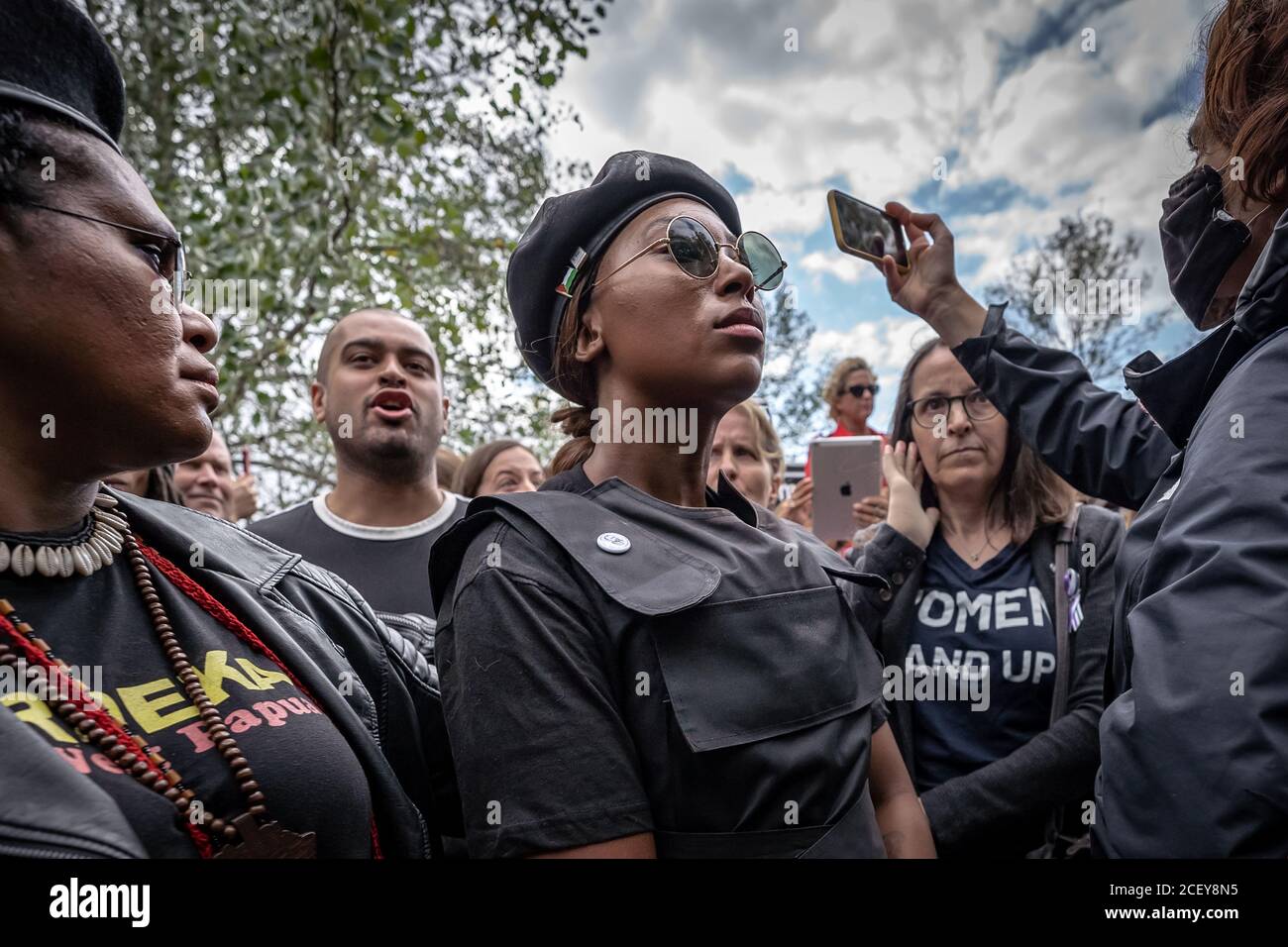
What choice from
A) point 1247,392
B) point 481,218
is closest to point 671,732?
point 1247,392

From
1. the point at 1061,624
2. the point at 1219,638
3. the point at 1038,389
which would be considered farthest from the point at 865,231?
the point at 1219,638

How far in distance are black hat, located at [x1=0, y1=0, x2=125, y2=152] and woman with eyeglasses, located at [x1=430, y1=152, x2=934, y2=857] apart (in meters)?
0.81

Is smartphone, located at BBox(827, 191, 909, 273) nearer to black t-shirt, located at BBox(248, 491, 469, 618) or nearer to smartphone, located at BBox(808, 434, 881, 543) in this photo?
smartphone, located at BBox(808, 434, 881, 543)

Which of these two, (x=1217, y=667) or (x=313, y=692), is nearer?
(x=1217, y=667)

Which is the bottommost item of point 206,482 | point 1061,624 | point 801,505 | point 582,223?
point 1061,624

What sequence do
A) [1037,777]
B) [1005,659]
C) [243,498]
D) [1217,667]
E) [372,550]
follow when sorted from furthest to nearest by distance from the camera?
[243,498] < [372,550] < [1005,659] < [1037,777] < [1217,667]

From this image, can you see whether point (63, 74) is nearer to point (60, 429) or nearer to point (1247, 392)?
point (60, 429)

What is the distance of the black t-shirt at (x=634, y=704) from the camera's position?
4.25 ft

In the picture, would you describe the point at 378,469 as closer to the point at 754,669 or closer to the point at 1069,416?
the point at 754,669

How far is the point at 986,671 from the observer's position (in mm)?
2209

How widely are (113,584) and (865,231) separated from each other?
6.67ft

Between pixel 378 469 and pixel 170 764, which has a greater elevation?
pixel 378 469

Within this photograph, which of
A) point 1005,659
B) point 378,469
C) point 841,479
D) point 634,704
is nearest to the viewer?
point 634,704
